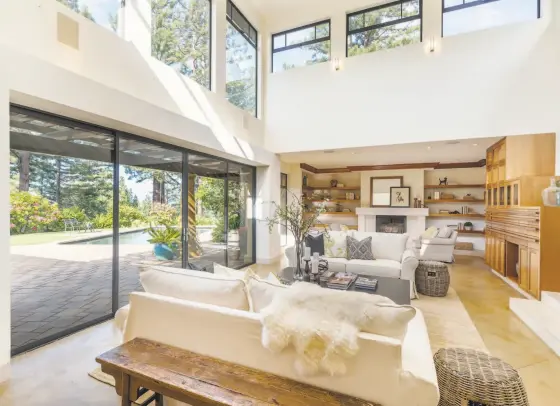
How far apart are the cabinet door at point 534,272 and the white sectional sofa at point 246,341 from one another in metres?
3.14

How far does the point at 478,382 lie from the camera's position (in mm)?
1566

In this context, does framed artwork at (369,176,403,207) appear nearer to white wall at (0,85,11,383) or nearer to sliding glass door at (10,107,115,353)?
sliding glass door at (10,107,115,353)

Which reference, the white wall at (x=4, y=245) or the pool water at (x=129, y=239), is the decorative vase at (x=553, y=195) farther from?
the white wall at (x=4, y=245)

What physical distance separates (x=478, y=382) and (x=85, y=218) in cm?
377

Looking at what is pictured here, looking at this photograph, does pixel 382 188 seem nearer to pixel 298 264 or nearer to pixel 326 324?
pixel 298 264

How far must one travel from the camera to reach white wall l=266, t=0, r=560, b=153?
4641mm

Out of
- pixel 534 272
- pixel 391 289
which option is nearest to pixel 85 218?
pixel 391 289

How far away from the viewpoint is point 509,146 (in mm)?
4922

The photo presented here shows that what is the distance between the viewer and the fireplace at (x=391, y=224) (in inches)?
343

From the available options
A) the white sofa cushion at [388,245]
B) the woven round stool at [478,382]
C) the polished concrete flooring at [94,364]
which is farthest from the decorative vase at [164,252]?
the woven round stool at [478,382]

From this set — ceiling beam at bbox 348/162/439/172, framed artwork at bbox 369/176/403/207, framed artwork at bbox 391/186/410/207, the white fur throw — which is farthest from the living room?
framed artwork at bbox 369/176/403/207

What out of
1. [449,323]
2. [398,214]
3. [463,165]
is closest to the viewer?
[449,323]

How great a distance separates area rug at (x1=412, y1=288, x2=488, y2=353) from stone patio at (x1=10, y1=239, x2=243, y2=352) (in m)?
3.69

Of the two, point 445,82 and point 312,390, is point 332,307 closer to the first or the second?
point 312,390
